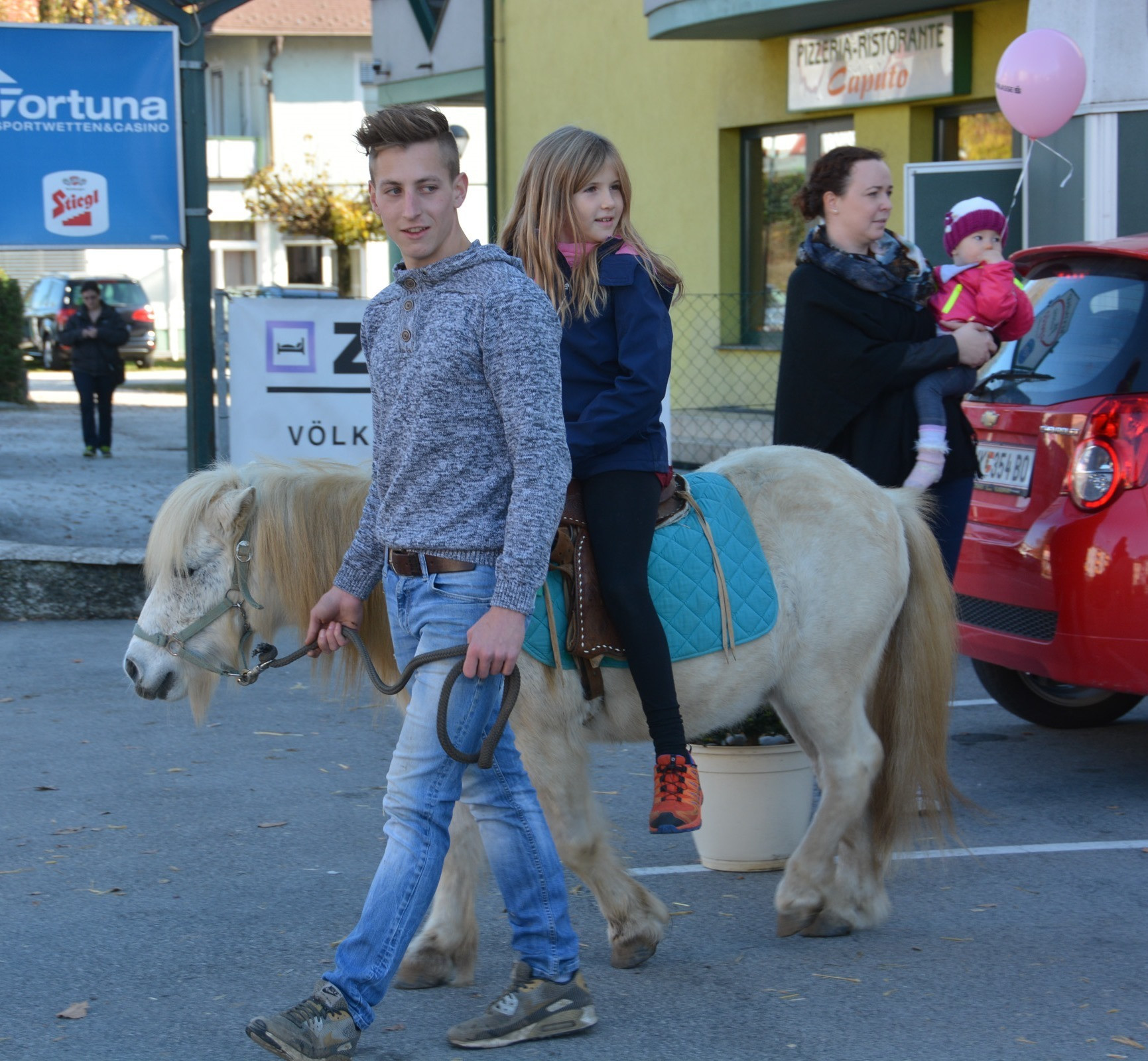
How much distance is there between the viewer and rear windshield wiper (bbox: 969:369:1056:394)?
532 centimetres

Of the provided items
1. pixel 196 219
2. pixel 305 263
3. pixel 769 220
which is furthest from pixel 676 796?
pixel 305 263

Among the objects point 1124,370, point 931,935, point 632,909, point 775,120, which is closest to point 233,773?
point 632,909

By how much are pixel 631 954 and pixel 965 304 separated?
2.32m

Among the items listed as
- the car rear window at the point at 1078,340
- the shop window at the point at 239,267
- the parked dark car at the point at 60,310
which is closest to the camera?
the car rear window at the point at 1078,340

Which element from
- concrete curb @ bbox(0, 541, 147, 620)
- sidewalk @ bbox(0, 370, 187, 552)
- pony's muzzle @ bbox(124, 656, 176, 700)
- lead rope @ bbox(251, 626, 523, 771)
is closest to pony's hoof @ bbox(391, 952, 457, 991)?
lead rope @ bbox(251, 626, 523, 771)

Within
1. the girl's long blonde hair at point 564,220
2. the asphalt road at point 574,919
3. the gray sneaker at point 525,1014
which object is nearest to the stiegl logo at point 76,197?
the asphalt road at point 574,919

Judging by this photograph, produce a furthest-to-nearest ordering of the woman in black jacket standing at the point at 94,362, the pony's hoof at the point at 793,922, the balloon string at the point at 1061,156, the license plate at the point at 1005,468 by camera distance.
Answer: the woman in black jacket standing at the point at 94,362 < the balloon string at the point at 1061,156 < the license plate at the point at 1005,468 < the pony's hoof at the point at 793,922

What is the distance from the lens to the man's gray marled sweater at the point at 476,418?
9.78 ft

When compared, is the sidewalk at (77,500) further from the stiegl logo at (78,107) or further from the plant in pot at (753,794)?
the plant in pot at (753,794)

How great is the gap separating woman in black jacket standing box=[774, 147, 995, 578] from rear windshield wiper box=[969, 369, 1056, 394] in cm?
71

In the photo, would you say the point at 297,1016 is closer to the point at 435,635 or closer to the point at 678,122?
the point at 435,635

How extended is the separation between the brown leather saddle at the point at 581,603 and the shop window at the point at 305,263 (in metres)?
41.1

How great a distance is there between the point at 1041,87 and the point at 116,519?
7320 millimetres

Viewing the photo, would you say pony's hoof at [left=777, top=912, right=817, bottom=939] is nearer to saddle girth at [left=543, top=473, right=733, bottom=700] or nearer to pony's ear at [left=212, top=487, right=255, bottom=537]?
saddle girth at [left=543, top=473, right=733, bottom=700]
